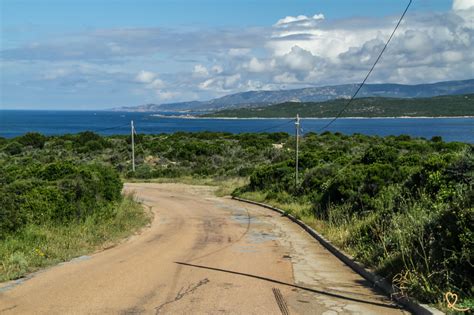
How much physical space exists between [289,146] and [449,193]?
174 feet

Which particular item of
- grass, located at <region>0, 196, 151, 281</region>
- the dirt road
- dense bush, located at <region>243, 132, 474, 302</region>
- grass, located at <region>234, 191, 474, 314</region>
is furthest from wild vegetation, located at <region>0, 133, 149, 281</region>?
dense bush, located at <region>243, 132, 474, 302</region>

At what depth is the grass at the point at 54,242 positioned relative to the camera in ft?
34.9

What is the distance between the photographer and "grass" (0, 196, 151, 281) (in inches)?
419

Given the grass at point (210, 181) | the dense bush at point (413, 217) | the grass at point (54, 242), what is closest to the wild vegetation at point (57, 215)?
the grass at point (54, 242)

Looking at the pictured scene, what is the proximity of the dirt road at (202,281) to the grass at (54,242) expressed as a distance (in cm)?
46

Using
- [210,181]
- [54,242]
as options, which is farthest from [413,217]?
[210,181]

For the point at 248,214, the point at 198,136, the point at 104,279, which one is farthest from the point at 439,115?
the point at 104,279

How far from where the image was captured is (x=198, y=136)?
7875 centimetres

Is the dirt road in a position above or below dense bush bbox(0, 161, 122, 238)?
below

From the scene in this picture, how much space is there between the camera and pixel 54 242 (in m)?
13.0

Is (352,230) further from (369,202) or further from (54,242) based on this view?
(54,242)

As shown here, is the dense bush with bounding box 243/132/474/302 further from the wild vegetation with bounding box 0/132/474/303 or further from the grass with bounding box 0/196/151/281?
the grass with bounding box 0/196/151/281

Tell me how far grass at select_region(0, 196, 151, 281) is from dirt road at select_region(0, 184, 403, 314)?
0.46 m

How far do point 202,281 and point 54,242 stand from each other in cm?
501
